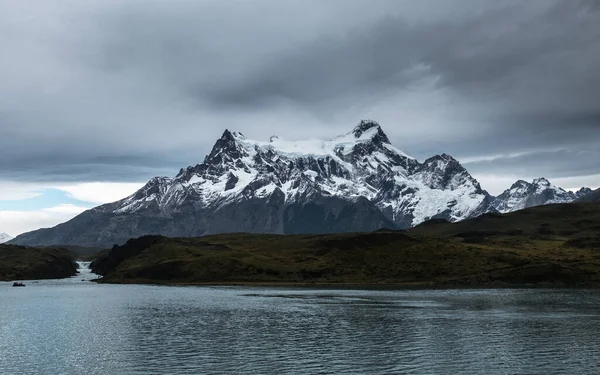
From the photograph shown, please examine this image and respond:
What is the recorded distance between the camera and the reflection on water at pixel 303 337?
257 feet

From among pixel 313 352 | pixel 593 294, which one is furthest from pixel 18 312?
pixel 593 294

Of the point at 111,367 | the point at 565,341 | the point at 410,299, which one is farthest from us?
the point at 410,299

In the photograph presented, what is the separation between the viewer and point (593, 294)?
190 m

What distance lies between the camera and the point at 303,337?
10194 centimetres

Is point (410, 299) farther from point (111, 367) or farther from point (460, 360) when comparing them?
point (111, 367)

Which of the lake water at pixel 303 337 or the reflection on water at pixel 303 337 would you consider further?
the reflection on water at pixel 303 337

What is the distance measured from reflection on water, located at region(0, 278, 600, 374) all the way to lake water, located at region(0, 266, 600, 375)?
0.19m

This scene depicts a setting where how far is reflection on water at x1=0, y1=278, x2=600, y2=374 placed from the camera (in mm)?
78375

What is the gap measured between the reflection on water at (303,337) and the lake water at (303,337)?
0.62 ft

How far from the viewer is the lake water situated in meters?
78.2

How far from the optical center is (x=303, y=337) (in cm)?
10194

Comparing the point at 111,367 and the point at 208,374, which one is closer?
the point at 208,374

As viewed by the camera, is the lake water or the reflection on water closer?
the lake water

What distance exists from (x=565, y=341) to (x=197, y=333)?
5895 centimetres
